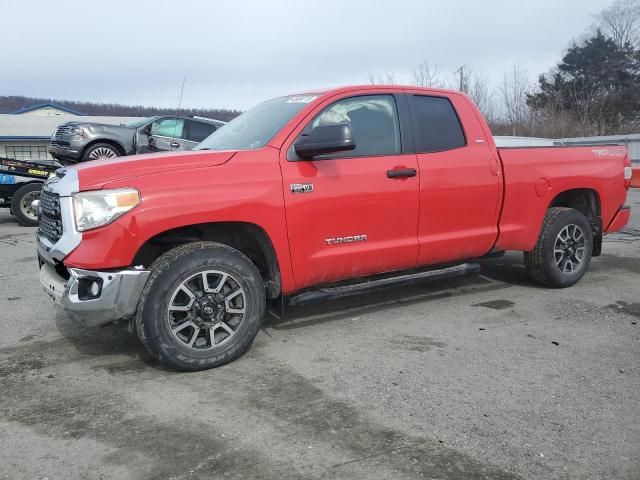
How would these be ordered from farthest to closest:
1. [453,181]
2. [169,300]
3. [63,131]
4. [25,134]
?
[25,134] → [63,131] → [453,181] → [169,300]

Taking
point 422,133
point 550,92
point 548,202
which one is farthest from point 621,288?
point 550,92

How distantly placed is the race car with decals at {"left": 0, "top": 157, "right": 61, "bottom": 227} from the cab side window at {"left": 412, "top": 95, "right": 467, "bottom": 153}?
8.69 metres

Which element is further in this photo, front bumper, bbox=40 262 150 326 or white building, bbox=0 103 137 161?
white building, bbox=0 103 137 161

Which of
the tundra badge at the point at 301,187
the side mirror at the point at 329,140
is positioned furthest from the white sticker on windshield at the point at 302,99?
the tundra badge at the point at 301,187

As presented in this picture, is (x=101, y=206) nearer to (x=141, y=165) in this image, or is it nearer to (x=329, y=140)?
(x=141, y=165)

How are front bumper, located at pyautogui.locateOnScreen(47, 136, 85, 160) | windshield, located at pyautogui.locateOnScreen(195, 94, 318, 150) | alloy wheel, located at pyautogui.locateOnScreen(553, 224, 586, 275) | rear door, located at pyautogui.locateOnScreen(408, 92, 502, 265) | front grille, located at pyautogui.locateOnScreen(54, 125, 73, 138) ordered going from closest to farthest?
windshield, located at pyautogui.locateOnScreen(195, 94, 318, 150)
rear door, located at pyautogui.locateOnScreen(408, 92, 502, 265)
alloy wheel, located at pyautogui.locateOnScreen(553, 224, 586, 275)
front bumper, located at pyautogui.locateOnScreen(47, 136, 85, 160)
front grille, located at pyautogui.locateOnScreen(54, 125, 73, 138)

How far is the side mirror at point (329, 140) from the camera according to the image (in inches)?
157

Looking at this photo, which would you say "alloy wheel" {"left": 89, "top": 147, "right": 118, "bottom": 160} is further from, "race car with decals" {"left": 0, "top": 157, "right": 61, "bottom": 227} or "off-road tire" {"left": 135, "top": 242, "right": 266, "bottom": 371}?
"off-road tire" {"left": 135, "top": 242, "right": 266, "bottom": 371}

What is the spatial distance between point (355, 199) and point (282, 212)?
23.9 inches

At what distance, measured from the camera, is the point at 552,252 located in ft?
18.4

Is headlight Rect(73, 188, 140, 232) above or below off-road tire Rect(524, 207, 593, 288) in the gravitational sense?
above

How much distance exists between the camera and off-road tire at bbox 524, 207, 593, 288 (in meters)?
5.59

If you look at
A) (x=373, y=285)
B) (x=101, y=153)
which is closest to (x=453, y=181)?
(x=373, y=285)

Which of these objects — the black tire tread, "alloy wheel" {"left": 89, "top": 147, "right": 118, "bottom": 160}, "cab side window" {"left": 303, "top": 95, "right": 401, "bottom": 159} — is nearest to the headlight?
"cab side window" {"left": 303, "top": 95, "right": 401, "bottom": 159}
